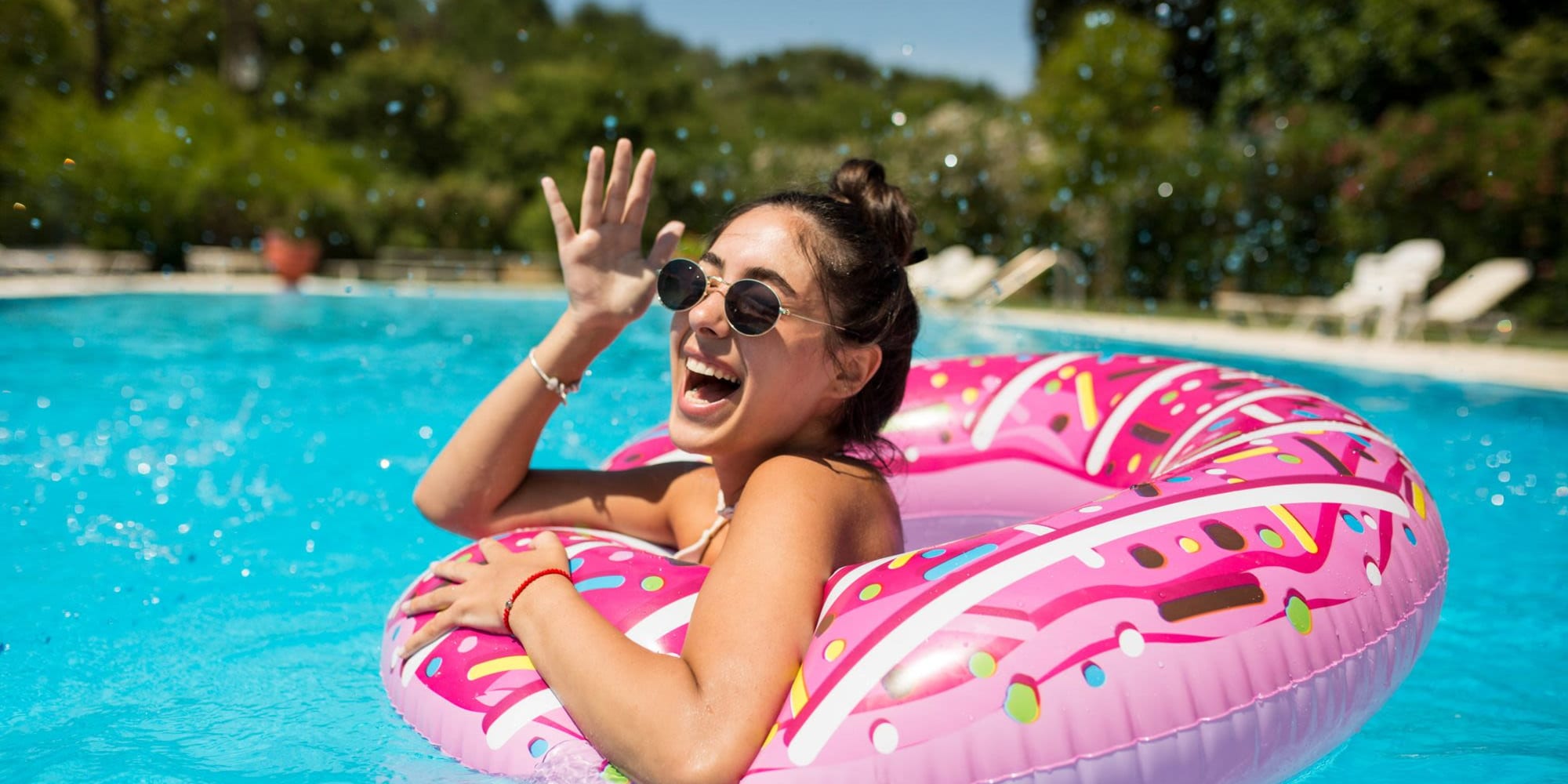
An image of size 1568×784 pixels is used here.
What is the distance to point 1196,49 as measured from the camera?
2717 cm

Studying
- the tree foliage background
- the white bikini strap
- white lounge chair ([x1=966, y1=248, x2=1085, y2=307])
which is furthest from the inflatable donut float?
white lounge chair ([x1=966, y1=248, x2=1085, y2=307])

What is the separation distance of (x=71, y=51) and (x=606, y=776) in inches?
1146

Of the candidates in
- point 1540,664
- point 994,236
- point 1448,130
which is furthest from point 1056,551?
point 994,236

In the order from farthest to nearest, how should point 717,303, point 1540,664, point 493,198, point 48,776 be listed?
point 493,198 < point 1540,664 < point 48,776 < point 717,303

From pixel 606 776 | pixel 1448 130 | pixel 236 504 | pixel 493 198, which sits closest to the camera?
pixel 606 776

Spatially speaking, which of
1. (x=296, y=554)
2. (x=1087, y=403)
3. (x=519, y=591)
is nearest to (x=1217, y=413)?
(x=1087, y=403)

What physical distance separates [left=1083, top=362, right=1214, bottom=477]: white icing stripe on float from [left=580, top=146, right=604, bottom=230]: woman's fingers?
1.60m

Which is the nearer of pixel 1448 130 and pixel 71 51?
pixel 1448 130

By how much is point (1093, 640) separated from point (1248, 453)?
2.45 feet

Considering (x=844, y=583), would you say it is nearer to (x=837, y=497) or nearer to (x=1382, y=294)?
(x=837, y=497)

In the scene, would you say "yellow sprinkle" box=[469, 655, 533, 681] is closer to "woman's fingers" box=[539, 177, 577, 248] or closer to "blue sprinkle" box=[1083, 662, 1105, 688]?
"woman's fingers" box=[539, 177, 577, 248]

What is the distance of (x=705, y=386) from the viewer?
2078mm

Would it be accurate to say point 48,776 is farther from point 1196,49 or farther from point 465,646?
point 1196,49

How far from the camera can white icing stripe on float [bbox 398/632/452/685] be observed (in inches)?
84.4
